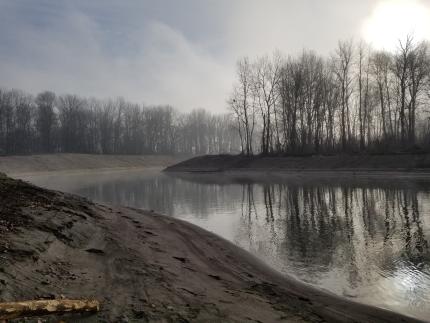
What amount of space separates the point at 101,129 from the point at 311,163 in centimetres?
7828

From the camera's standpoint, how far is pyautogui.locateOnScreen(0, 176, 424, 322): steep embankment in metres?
5.69

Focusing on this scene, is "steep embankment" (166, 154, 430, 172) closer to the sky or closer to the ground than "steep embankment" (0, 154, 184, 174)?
closer to the ground

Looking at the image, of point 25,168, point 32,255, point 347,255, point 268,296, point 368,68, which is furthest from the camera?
point 25,168

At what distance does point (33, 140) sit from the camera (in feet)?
336

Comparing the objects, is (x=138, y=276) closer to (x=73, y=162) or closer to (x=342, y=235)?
(x=342, y=235)

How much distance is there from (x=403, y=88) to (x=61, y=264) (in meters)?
52.5

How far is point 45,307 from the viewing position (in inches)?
190

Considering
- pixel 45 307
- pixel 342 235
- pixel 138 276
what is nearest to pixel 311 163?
pixel 342 235

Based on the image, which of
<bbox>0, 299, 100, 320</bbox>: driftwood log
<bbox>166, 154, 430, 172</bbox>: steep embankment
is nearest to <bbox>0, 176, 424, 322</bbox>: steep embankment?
<bbox>0, 299, 100, 320</bbox>: driftwood log

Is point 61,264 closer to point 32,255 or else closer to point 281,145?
point 32,255

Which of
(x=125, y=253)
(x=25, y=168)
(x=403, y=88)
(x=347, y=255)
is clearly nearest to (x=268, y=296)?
(x=125, y=253)

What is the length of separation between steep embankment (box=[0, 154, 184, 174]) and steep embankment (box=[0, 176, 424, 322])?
64625 mm

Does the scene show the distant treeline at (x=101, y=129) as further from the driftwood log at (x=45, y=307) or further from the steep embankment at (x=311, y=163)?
the driftwood log at (x=45, y=307)

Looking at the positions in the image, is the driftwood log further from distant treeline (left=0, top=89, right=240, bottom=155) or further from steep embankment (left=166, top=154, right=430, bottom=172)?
distant treeline (left=0, top=89, right=240, bottom=155)
